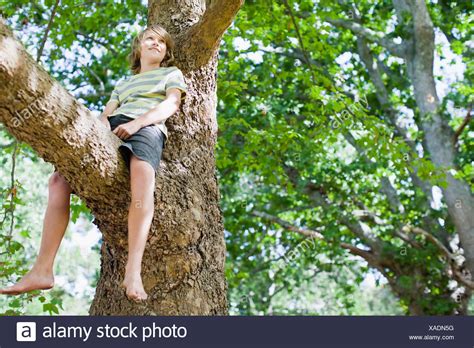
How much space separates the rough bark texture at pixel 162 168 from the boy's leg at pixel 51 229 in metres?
0.14

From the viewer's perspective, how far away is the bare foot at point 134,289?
128 inches

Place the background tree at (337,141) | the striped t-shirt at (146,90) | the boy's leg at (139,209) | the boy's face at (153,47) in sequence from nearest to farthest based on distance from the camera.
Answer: the boy's leg at (139,209) < the striped t-shirt at (146,90) < the boy's face at (153,47) < the background tree at (337,141)

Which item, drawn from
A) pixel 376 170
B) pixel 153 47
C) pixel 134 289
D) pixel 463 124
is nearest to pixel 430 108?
pixel 463 124

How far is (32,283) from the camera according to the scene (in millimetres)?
3541

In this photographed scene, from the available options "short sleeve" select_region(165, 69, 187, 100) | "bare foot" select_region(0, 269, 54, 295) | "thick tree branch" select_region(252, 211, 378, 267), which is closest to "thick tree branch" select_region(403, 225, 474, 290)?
"thick tree branch" select_region(252, 211, 378, 267)

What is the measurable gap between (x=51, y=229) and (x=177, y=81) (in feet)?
3.66

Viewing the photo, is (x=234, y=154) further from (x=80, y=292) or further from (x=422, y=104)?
(x=80, y=292)

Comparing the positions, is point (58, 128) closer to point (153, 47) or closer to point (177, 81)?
point (177, 81)

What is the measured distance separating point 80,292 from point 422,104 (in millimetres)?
17692

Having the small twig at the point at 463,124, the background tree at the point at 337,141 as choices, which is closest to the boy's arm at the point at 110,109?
the background tree at the point at 337,141

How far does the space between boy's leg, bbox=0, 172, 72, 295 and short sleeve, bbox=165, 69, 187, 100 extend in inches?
33.2

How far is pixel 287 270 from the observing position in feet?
45.1

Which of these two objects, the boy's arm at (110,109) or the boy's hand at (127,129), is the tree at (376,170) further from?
the boy's hand at (127,129)

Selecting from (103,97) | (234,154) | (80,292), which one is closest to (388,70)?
(234,154)
